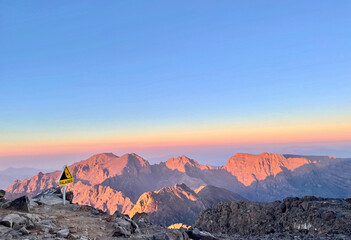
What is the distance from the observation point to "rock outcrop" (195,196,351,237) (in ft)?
57.9

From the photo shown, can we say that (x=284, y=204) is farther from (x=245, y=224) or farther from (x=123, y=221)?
(x=123, y=221)

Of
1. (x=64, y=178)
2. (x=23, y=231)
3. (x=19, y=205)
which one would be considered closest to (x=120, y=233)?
(x=23, y=231)

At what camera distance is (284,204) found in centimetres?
2355

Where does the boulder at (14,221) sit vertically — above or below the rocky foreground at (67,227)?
above

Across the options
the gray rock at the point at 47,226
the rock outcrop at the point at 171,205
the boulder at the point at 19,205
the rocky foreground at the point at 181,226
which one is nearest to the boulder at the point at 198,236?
the rocky foreground at the point at 181,226

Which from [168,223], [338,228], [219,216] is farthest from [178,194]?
[338,228]

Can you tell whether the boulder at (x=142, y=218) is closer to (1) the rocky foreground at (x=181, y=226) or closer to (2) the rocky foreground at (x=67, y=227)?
(1) the rocky foreground at (x=181, y=226)

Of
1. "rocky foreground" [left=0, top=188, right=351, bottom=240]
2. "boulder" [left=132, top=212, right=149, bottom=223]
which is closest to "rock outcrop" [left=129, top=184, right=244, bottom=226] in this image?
"rocky foreground" [left=0, top=188, right=351, bottom=240]

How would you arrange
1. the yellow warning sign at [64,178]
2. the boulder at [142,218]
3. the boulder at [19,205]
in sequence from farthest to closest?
the boulder at [142,218]
the yellow warning sign at [64,178]
the boulder at [19,205]

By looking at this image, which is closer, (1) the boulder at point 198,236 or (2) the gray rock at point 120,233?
(2) the gray rock at point 120,233

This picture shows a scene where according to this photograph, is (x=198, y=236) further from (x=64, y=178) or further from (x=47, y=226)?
(x=64, y=178)

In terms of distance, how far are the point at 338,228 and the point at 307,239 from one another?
3.36 m

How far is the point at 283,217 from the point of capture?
843 inches

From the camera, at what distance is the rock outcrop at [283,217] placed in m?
17.6
